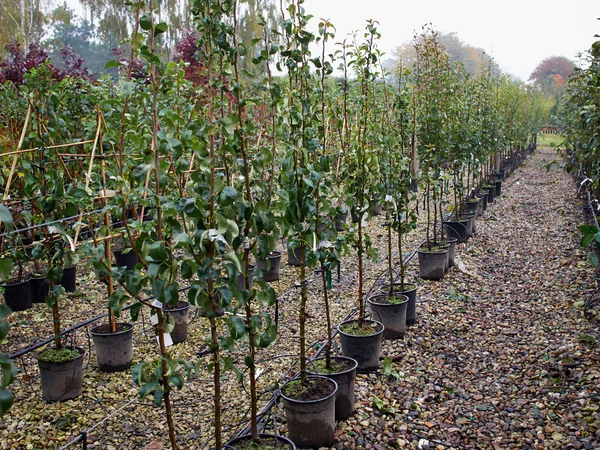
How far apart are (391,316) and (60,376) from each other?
2645 millimetres

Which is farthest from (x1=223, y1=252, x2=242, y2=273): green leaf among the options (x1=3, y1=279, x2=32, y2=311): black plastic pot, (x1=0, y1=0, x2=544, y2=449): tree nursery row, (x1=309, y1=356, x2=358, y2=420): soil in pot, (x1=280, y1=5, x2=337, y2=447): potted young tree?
(x1=3, y1=279, x2=32, y2=311): black plastic pot

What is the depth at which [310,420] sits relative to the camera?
9.84 ft

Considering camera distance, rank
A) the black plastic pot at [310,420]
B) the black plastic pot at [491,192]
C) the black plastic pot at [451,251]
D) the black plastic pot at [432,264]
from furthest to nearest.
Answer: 1. the black plastic pot at [491,192]
2. the black plastic pot at [451,251]
3. the black plastic pot at [432,264]
4. the black plastic pot at [310,420]

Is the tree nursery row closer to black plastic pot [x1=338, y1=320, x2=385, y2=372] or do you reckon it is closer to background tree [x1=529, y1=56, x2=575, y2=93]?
black plastic pot [x1=338, y1=320, x2=385, y2=372]

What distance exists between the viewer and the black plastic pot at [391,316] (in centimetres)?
456

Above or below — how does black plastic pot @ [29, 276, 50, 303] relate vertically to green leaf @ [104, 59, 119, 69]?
below

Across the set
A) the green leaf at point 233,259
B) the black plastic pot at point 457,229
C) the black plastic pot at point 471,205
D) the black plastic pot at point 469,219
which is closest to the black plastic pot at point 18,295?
the green leaf at point 233,259

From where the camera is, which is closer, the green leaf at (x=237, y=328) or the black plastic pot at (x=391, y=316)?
the green leaf at (x=237, y=328)

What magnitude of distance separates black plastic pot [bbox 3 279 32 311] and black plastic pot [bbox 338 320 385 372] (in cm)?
355

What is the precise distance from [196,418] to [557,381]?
2531 millimetres

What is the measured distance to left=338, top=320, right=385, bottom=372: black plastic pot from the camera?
3928 mm

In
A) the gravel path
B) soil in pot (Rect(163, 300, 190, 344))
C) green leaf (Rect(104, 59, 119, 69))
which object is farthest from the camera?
soil in pot (Rect(163, 300, 190, 344))

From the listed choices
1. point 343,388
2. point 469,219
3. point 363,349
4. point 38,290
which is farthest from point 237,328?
point 469,219

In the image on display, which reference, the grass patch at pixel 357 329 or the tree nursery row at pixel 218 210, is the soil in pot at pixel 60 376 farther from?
the grass patch at pixel 357 329
